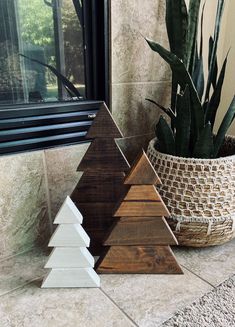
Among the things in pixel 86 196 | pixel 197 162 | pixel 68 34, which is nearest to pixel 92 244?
pixel 86 196

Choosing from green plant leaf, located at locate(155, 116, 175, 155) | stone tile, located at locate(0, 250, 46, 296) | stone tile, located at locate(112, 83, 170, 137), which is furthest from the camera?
stone tile, located at locate(112, 83, 170, 137)

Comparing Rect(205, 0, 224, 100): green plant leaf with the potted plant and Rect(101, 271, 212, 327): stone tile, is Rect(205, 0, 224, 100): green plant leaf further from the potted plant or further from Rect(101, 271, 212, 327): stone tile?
Rect(101, 271, 212, 327): stone tile

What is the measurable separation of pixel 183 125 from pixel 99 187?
299mm

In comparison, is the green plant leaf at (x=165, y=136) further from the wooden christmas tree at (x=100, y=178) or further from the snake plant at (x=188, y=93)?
the wooden christmas tree at (x=100, y=178)

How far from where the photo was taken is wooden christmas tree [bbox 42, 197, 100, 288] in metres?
0.69

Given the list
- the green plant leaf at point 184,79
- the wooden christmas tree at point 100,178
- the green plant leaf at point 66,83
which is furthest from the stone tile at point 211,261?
the green plant leaf at point 66,83

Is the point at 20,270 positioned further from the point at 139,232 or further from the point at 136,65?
the point at 136,65

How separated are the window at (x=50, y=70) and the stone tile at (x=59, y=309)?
37cm

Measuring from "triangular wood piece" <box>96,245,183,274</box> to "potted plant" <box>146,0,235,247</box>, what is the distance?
0.33 feet

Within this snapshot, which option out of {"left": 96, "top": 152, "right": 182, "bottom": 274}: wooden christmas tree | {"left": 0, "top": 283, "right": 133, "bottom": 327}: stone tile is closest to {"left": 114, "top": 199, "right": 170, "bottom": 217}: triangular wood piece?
{"left": 96, "top": 152, "right": 182, "bottom": 274}: wooden christmas tree

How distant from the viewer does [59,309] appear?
658 mm

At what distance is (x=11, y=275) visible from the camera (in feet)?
2.55

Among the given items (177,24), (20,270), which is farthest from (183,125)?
(20,270)

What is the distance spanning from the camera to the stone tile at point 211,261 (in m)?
0.78
